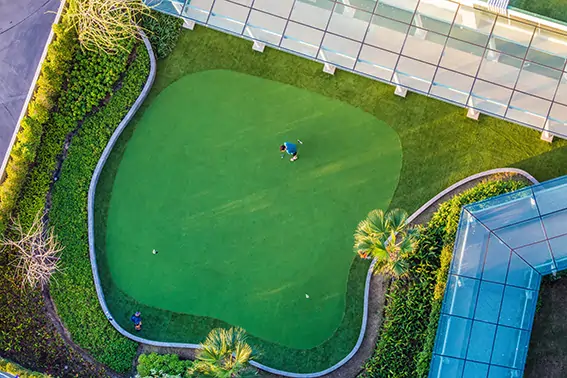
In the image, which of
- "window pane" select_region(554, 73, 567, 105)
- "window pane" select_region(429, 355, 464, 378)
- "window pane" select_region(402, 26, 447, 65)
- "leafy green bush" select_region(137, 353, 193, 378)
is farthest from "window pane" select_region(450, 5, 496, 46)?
"leafy green bush" select_region(137, 353, 193, 378)

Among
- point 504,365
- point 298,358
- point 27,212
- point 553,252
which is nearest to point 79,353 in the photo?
point 27,212

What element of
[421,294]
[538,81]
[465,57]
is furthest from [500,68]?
[421,294]

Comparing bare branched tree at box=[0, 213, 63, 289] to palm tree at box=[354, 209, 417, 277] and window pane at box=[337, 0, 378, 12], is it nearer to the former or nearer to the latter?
palm tree at box=[354, 209, 417, 277]

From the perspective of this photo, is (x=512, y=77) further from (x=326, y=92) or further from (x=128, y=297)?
(x=128, y=297)

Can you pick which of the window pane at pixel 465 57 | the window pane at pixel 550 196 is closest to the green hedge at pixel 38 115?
the window pane at pixel 465 57

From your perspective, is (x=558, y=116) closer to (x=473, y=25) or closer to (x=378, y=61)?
(x=473, y=25)
